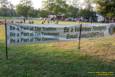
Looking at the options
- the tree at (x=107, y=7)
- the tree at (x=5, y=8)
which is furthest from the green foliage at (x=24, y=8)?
the tree at (x=107, y=7)

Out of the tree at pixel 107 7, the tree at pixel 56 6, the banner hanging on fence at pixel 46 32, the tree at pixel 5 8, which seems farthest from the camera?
the tree at pixel 5 8

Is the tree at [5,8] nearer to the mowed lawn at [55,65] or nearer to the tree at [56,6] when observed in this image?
the tree at [56,6]

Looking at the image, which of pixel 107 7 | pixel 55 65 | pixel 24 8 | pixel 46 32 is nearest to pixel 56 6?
pixel 24 8

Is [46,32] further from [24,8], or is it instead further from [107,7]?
[24,8]

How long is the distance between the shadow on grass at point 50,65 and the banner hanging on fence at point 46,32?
66 cm

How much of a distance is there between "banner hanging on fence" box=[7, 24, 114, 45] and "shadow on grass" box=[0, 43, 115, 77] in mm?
664

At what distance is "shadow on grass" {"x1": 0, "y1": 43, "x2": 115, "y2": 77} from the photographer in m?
6.67

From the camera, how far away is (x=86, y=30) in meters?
12.0

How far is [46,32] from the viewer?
10016mm

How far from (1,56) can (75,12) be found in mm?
81403

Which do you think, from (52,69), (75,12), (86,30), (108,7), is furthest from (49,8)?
(52,69)

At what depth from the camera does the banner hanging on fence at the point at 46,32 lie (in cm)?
870

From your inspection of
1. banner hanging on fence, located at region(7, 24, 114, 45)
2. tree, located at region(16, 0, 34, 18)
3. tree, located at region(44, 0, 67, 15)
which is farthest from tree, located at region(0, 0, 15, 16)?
banner hanging on fence, located at region(7, 24, 114, 45)

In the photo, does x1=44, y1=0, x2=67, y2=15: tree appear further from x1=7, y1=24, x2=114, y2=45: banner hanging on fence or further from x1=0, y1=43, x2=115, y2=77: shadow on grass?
x1=0, y1=43, x2=115, y2=77: shadow on grass
